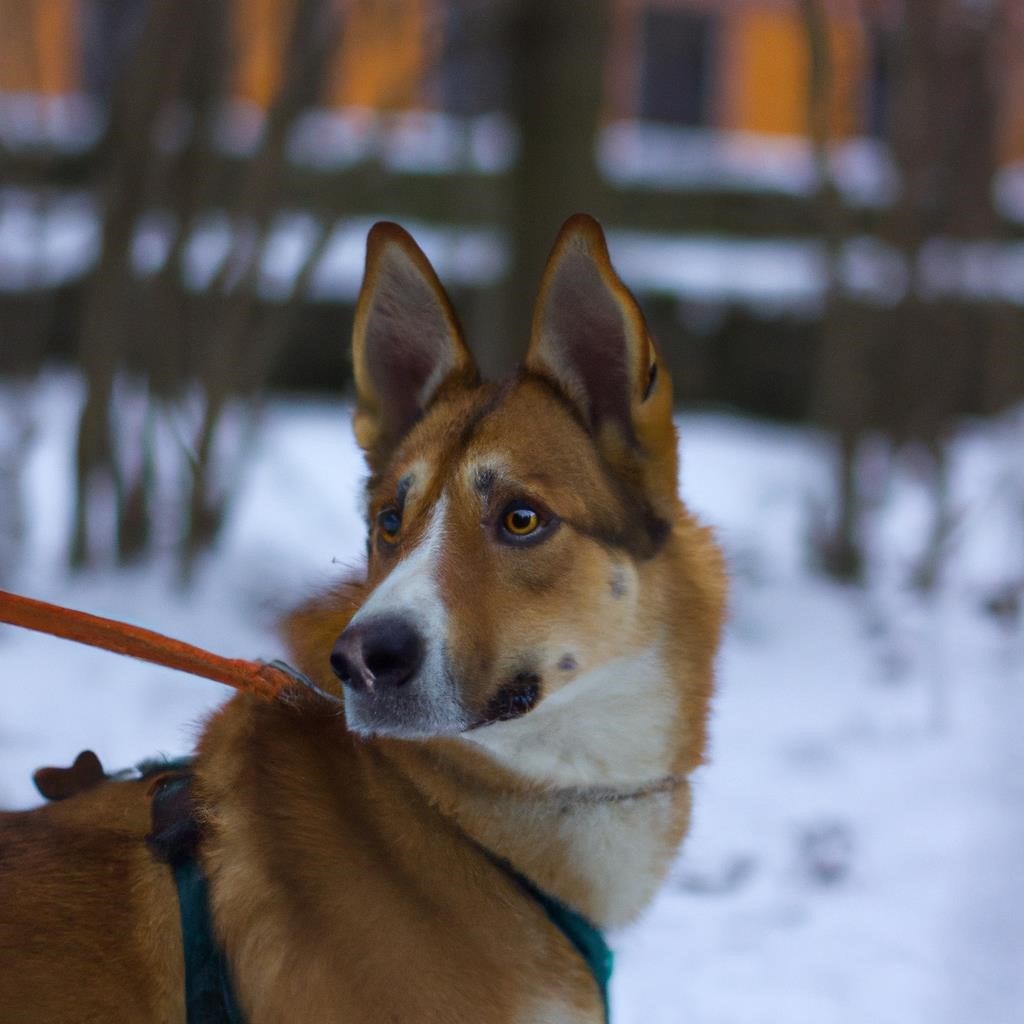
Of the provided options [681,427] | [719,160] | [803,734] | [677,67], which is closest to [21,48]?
[681,427]

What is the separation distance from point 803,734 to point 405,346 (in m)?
3.24

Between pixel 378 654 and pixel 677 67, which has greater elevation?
pixel 677 67

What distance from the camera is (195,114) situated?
6.12 metres

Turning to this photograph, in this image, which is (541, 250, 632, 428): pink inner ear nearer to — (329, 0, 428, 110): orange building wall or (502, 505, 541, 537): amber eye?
(502, 505, 541, 537): amber eye

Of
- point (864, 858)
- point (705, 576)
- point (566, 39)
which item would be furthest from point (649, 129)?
point (705, 576)

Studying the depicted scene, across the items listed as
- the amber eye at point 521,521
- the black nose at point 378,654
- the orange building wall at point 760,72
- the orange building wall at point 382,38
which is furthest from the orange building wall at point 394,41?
the orange building wall at point 760,72

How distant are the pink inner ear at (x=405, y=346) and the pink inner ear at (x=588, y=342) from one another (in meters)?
0.23

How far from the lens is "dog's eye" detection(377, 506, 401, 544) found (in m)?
2.23

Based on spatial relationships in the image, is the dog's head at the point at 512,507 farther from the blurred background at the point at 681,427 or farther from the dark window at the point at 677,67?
the dark window at the point at 677,67

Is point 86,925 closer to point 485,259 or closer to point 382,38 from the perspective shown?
point 382,38

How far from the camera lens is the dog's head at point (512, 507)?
6.40 feet

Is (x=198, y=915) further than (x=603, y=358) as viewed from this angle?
No

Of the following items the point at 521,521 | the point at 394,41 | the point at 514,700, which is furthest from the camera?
the point at 394,41

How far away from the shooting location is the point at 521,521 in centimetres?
216
